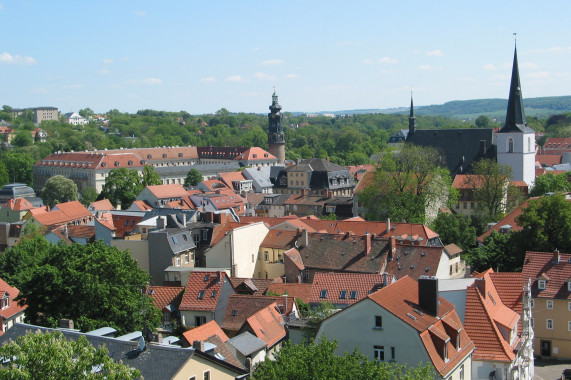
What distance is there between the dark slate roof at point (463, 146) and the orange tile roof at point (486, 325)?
189 feet

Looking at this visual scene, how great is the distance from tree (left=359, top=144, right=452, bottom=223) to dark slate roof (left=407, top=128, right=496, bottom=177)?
20.8 m

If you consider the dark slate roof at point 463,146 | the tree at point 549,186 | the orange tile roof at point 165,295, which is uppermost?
the dark slate roof at point 463,146

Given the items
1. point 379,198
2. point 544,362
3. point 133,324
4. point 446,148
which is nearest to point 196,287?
point 133,324

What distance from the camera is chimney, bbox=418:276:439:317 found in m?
25.5

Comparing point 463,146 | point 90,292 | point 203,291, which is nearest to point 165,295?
point 203,291

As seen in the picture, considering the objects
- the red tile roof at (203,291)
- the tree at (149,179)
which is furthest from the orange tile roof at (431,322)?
the tree at (149,179)

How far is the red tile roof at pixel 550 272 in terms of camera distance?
38.4 metres

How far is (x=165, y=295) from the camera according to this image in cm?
3772

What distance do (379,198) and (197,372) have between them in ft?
152

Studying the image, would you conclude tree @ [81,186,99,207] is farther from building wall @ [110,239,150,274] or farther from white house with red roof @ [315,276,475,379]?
white house with red roof @ [315,276,475,379]

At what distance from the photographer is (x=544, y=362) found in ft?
125

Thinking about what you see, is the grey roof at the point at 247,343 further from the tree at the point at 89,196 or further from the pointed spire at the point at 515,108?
the tree at the point at 89,196

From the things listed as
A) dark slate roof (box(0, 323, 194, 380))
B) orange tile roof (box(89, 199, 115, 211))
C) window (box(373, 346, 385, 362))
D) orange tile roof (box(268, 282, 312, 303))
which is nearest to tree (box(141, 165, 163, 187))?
orange tile roof (box(89, 199, 115, 211))

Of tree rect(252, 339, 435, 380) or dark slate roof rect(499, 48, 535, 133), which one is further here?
dark slate roof rect(499, 48, 535, 133)
